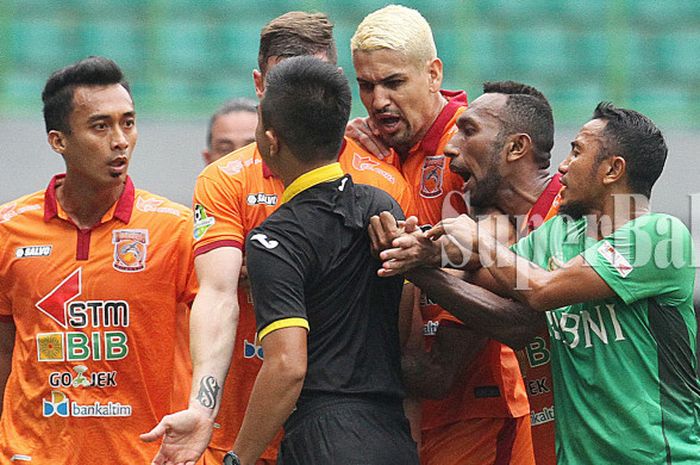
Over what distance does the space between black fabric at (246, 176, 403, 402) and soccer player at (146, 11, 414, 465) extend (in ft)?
1.76

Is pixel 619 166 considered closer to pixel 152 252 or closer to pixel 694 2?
pixel 152 252

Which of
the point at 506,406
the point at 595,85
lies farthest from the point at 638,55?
the point at 506,406

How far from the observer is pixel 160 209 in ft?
17.4

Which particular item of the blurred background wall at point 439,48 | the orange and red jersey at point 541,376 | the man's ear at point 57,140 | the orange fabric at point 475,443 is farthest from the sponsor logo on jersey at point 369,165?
the blurred background wall at point 439,48

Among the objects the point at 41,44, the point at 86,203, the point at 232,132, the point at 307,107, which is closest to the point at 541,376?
the point at 307,107

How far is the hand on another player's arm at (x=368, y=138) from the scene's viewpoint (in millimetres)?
5078

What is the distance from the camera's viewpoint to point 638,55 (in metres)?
11.9

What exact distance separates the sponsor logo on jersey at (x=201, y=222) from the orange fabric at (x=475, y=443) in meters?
1.32

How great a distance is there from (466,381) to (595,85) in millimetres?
7064

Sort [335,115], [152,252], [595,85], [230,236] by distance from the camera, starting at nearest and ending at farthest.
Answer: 1. [335,115]
2. [230,236]
3. [152,252]
4. [595,85]

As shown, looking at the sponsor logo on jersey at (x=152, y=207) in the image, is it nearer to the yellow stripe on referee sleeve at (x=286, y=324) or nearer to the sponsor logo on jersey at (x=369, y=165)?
the sponsor logo on jersey at (x=369, y=165)

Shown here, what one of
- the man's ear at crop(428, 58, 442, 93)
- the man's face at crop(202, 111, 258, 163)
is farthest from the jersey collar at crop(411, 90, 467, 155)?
the man's face at crop(202, 111, 258, 163)

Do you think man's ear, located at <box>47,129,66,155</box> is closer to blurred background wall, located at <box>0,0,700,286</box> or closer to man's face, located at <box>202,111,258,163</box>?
man's face, located at <box>202,111,258,163</box>

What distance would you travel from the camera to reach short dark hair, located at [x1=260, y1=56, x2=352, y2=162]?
13.8ft
